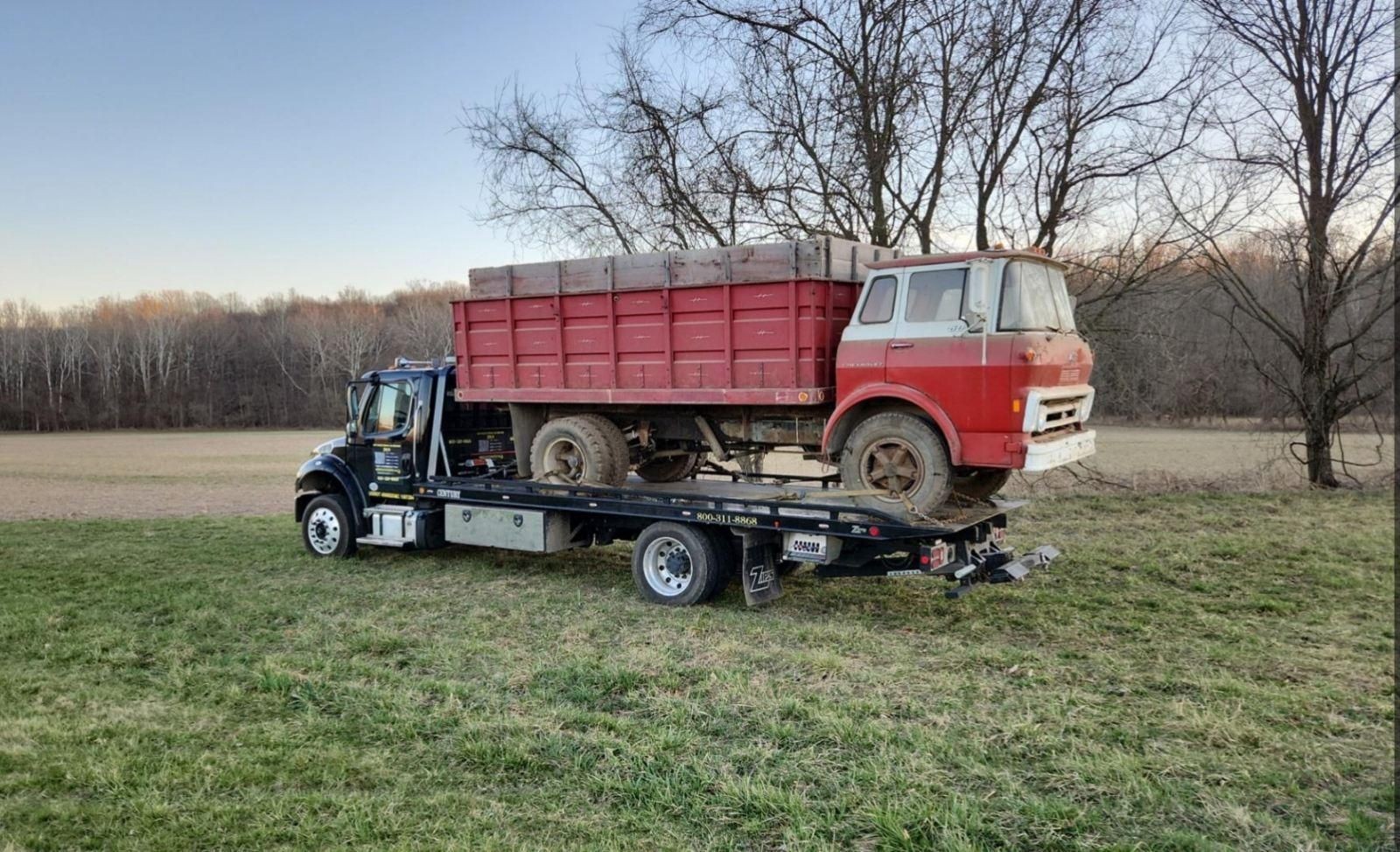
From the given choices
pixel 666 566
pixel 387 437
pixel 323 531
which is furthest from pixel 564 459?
pixel 323 531

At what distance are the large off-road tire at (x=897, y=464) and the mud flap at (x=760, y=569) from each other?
0.95 metres

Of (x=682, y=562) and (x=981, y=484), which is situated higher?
(x=981, y=484)

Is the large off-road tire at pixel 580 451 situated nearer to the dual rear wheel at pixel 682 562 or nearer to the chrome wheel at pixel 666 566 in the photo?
the dual rear wheel at pixel 682 562

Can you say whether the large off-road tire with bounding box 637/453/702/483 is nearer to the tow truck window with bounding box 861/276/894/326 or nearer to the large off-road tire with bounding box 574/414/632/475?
the large off-road tire with bounding box 574/414/632/475

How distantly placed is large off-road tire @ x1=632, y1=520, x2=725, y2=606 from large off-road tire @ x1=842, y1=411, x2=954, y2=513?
4.79 ft

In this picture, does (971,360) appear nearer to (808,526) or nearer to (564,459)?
(808,526)

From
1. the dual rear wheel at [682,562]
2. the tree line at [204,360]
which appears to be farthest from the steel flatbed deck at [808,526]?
the tree line at [204,360]

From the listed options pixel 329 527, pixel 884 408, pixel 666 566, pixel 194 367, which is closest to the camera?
pixel 884 408

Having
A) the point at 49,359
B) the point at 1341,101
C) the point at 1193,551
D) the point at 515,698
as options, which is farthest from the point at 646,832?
the point at 49,359

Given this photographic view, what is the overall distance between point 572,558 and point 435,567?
64.3 inches

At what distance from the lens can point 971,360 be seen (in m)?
7.24

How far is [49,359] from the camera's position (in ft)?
243

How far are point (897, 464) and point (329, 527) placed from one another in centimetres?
731

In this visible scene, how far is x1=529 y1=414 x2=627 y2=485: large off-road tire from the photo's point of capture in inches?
377
